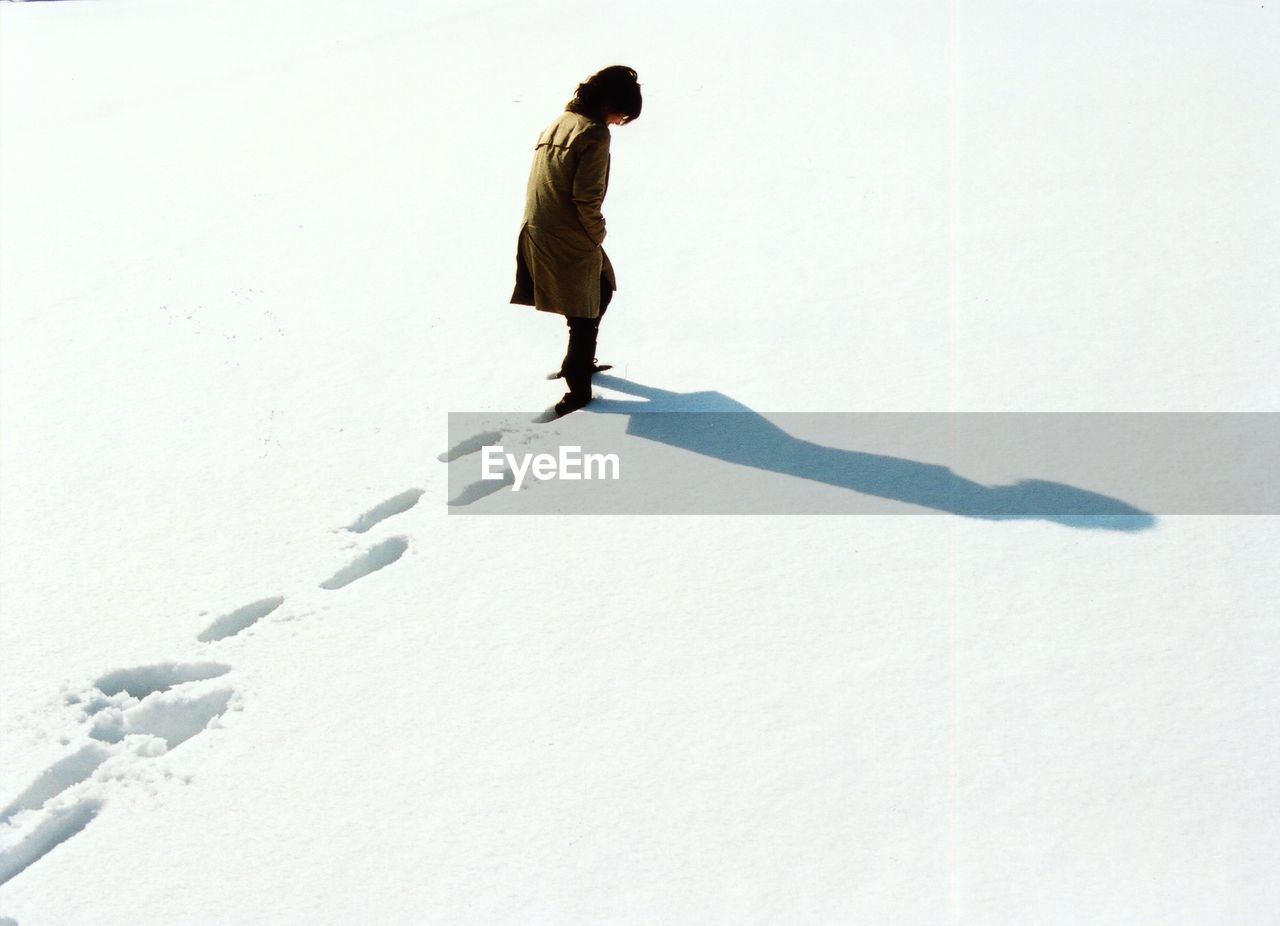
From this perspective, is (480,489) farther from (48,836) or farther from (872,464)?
(48,836)

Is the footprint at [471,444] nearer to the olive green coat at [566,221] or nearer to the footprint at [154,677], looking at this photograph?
the olive green coat at [566,221]

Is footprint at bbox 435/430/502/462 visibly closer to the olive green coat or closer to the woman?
the woman

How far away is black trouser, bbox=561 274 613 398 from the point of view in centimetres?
457

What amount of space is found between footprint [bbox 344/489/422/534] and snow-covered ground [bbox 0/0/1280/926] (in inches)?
0.6

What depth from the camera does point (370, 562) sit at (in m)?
3.89

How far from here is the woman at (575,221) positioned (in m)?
4.18

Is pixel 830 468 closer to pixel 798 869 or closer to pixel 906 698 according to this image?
pixel 906 698

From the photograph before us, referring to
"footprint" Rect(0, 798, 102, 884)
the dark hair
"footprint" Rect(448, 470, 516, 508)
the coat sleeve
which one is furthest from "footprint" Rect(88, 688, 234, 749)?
the dark hair

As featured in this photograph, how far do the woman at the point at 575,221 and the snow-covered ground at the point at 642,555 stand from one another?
361 mm

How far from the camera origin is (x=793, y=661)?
3297 mm

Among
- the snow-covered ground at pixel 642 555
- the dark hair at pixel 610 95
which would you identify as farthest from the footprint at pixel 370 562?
the dark hair at pixel 610 95

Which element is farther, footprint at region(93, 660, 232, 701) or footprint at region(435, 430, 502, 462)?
footprint at region(435, 430, 502, 462)

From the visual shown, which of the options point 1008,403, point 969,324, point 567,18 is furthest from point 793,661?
point 567,18

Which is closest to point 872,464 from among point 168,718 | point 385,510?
point 385,510
